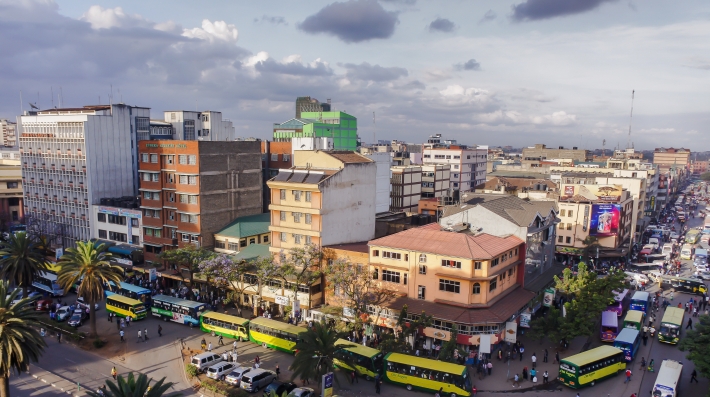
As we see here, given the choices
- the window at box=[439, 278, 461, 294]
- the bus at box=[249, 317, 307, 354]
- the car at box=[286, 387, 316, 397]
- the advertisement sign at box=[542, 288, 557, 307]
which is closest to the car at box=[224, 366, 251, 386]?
the car at box=[286, 387, 316, 397]

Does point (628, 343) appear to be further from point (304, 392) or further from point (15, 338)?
point (15, 338)

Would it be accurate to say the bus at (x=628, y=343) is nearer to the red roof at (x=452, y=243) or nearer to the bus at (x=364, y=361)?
the red roof at (x=452, y=243)

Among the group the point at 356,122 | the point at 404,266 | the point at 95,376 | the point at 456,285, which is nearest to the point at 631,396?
the point at 456,285

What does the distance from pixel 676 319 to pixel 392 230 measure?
3506 centimetres

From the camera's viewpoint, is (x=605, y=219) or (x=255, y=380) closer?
(x=255, y=380)

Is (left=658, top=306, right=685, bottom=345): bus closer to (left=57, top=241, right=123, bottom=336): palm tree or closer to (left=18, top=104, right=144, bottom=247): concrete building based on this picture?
(left=57, top=241, right=123, bottom=336): palm tree

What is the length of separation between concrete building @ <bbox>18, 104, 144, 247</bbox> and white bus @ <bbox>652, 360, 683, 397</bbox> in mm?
81605

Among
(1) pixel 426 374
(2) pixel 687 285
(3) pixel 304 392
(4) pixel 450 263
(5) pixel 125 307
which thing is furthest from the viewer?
(2) pixel 687 285

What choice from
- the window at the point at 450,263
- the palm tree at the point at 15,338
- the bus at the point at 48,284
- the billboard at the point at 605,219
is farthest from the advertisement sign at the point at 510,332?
the bus at the point at 48,284

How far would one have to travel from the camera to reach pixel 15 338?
34.2m

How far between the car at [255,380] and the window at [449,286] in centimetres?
1837

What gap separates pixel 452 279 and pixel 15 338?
3579cm

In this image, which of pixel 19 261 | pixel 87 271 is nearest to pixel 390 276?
pixel 87 271

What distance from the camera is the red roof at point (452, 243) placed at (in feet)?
156
